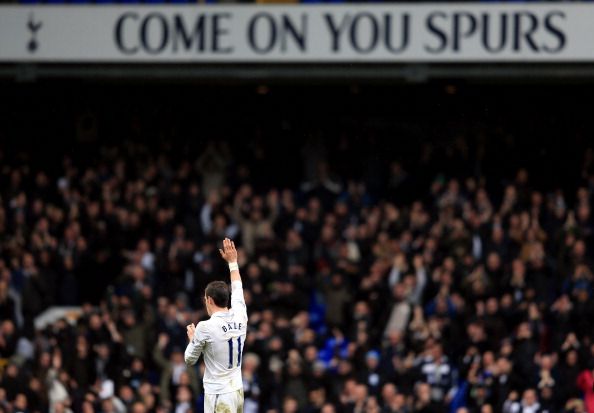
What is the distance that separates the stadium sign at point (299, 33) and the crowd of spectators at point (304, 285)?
1.88 metres

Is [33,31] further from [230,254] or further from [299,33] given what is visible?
[230,254]

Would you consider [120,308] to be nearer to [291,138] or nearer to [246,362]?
[246,362]

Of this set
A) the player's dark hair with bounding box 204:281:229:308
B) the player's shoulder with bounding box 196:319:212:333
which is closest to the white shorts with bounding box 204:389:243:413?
the player's shoulder with bounding box 196:319:212:333

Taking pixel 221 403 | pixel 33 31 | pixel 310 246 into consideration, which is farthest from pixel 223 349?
pixel 33 31

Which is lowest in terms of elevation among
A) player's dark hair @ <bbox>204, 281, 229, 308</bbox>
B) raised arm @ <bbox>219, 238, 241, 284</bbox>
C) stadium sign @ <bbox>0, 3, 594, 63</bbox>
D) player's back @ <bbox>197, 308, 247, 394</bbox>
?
player's back @ <bbox>197, 308, 247, 394</bbox>

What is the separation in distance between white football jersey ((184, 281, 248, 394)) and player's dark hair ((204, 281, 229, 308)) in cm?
12

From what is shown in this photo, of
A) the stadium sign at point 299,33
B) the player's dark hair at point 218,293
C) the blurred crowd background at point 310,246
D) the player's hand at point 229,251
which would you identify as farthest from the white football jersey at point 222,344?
the stadium sign at point 299,33

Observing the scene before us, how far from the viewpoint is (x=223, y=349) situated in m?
13.1

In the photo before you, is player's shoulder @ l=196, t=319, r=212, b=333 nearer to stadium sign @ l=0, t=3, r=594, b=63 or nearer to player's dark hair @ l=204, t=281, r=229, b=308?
player's dark hair @ l=204, t=281, r=229, b=308

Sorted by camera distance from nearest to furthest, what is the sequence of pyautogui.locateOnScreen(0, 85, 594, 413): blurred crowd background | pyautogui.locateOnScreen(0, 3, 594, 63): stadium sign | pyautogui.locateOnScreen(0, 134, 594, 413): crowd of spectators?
1. pyautogui.locateOnScreen(0, 134, 594, 413): crowd of spectators
2. pyautogui.locateOnScreen(0, 85, 594, 413): blurred crowd background
3. pyautogui.locateOnScreen(0, 3, 594, 63): stadium sign

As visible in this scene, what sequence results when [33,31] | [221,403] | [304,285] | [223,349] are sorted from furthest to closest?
[33,31] < [304,285] < [221,403] < [223,349]

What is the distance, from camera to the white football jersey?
13.0 metres

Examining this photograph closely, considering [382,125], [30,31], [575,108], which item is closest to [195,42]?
[30,31]

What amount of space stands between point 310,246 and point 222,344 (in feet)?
36.4
